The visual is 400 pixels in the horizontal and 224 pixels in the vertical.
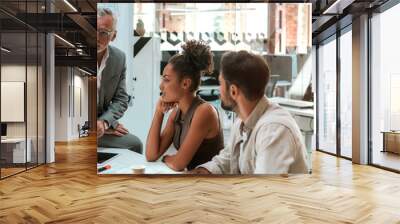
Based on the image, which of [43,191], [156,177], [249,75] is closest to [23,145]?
[43,191]

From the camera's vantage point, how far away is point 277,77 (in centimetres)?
643

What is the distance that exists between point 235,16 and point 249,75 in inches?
39.9

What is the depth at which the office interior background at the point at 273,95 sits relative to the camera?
484cm

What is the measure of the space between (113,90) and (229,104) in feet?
6.32

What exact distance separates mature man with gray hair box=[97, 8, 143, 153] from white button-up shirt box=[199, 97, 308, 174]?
144cm

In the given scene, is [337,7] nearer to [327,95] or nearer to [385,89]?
[385,89]

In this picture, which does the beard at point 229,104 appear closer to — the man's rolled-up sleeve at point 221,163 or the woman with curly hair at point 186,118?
the woman with curly hair at point 186,118

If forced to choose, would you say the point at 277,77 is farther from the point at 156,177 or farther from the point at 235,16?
the point at 156,177

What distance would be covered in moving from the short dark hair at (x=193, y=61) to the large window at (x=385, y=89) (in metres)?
3.78

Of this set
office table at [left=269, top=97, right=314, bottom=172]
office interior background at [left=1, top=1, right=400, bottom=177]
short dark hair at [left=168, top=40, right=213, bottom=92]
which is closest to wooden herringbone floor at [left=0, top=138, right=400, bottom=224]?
office table at [left=269, top=97, right=314, bottom=172]

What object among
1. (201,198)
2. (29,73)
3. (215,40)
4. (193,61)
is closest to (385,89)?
(215,40)

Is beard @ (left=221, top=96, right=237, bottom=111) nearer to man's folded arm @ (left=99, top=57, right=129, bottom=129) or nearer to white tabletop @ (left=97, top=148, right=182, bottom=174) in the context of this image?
white tabletop @ (left=97, top=148, right=182, bottom=174)

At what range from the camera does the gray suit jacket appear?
21.1 ft

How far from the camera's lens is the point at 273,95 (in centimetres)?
633
